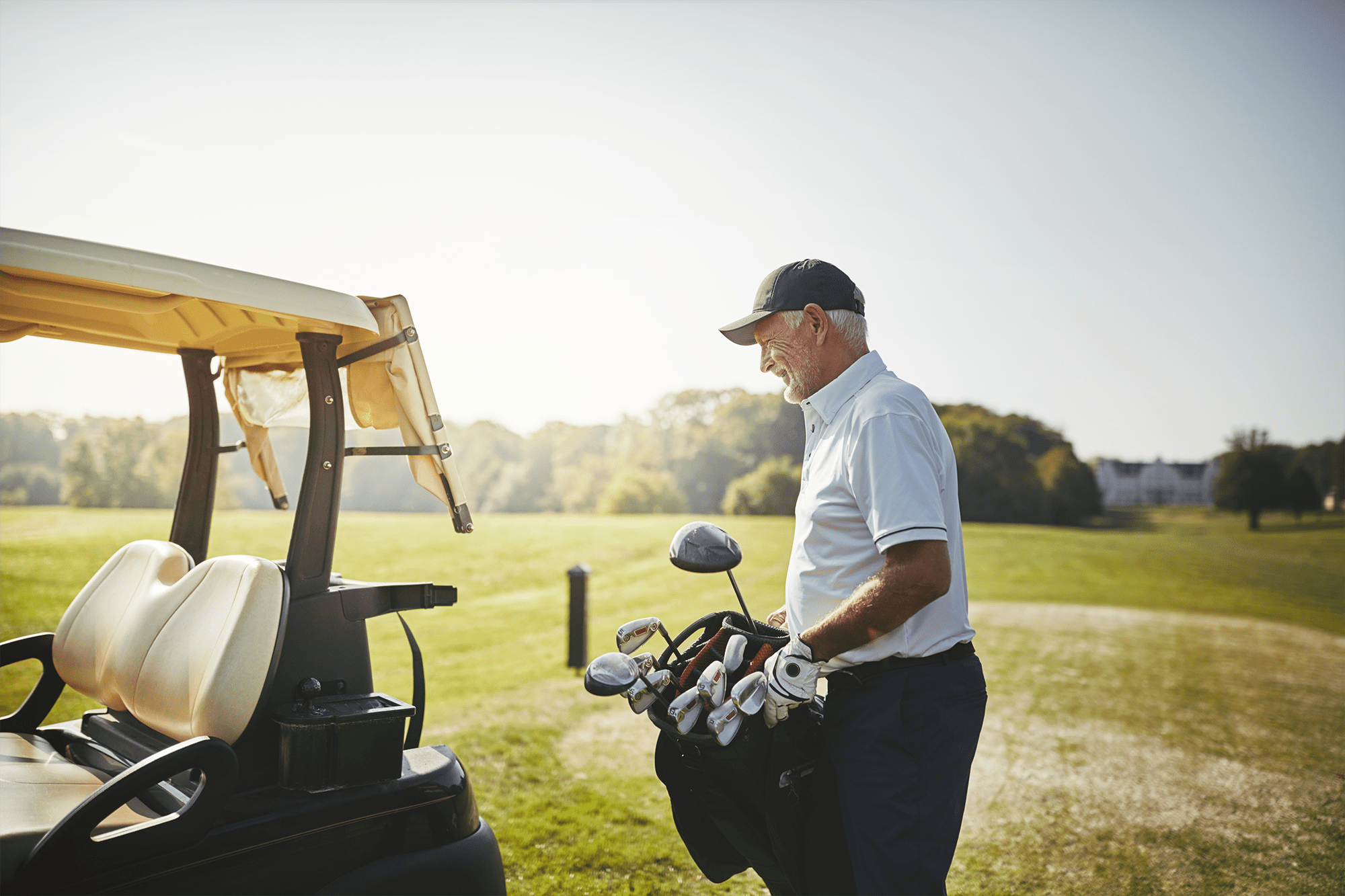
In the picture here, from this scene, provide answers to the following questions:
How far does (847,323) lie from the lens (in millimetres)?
2014

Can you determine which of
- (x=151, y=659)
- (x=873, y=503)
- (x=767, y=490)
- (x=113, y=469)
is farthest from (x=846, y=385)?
(x=767, y=490)

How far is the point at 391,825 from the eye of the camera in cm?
215

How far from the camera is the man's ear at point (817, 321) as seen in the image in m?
1.98

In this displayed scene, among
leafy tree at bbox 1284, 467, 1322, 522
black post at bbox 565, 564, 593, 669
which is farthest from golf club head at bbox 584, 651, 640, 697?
leafy tree at bbox 1284, 467, 1322, 522

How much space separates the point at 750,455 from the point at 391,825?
79.2 feet

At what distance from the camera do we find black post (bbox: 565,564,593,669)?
25.5 feet

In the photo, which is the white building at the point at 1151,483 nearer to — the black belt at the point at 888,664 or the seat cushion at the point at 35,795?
the black belt at the point at 888,664

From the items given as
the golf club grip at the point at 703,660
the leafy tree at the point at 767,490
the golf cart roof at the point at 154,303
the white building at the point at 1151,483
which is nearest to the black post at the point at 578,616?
the golf cart roof at the point at 154,303

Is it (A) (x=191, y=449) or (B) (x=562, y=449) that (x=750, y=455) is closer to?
(B) (x=562, y=449)

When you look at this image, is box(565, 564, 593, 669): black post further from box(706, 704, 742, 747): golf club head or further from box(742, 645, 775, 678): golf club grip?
box(706, 704, 742, 747): golf club head

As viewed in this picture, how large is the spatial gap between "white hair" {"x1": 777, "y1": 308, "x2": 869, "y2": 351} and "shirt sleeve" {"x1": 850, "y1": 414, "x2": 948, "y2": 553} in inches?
12.7

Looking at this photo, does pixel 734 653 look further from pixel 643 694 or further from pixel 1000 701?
pixel 1000 701

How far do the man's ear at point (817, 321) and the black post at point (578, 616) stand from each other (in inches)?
237

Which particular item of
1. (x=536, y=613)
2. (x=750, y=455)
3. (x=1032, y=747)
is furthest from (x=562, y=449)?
(x=1032, y=747)
